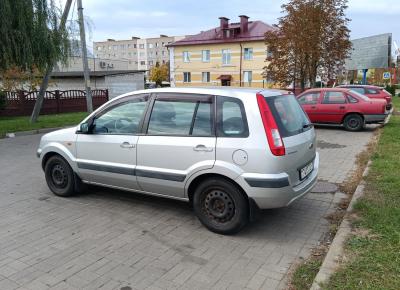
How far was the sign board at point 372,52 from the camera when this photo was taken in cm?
3322

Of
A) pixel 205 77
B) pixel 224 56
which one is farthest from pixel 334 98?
pixel 205 77

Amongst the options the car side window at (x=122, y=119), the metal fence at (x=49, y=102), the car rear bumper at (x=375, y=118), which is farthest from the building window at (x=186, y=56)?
the car side window at (x=122, y=119)

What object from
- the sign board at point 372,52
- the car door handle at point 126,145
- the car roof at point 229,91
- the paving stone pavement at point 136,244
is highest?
the sign board at point 372,52

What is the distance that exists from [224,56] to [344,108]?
38211 millimetres

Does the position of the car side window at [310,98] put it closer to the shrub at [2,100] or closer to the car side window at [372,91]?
the car side window at [372,91]

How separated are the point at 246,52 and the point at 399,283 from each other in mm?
47376

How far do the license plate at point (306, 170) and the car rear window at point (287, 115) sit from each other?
1.43 ft

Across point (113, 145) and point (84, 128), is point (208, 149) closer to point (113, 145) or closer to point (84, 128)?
point (113, 145)

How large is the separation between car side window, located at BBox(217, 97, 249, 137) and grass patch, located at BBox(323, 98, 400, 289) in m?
1.62

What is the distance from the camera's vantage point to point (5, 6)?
39.6 ft

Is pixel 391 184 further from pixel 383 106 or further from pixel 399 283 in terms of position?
pixel 383 106

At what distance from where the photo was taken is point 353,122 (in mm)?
13453

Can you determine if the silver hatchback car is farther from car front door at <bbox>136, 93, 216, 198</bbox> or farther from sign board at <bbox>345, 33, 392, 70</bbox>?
sign board at <bbox>345, 33, 392, 70</bbox>


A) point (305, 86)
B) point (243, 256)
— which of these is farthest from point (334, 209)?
point (305, 86)
